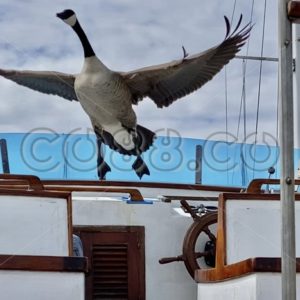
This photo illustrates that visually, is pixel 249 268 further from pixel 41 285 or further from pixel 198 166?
pixel 198 166

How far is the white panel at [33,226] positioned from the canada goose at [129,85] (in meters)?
2.92

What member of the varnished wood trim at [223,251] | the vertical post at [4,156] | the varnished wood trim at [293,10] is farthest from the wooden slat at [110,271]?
the varnished wood trim at [293,10]

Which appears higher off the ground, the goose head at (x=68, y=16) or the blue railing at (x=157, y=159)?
the goose head at (x=68, y=16)

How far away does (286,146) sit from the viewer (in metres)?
2.55

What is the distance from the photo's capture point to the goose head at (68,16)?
7.57m

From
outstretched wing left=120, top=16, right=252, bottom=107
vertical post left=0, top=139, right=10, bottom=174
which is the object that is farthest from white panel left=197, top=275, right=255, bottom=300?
outstretched wing left=120, top=16, right=252, bottom=107

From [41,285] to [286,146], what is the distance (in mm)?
1846

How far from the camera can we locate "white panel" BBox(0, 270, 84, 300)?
3912mm

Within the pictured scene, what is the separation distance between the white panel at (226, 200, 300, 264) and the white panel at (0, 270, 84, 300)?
906mm

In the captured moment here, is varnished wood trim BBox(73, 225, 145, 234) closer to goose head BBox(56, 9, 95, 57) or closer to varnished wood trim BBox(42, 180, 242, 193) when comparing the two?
varnished wood trim BBox(42, 180, 242, 193)

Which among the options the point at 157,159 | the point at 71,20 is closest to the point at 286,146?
the point at 157,159

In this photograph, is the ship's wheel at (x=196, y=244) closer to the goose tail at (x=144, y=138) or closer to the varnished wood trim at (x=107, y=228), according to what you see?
the varnished wood trim at (x=107, y=228)

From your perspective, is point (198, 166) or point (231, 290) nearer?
point (231, 290)

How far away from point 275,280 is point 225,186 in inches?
139
